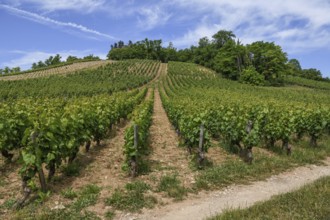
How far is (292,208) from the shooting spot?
6.22 metres

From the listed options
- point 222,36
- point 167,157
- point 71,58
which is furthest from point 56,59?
point 167,157

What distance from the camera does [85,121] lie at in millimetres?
10492

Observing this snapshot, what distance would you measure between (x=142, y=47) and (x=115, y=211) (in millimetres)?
124447

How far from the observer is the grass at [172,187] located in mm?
7395

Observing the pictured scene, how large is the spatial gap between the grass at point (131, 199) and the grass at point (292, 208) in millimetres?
1882

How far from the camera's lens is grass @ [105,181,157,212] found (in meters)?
6.69

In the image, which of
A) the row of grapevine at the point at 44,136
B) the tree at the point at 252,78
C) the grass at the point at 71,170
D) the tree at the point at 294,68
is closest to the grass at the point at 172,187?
the grass at the point at 71,170

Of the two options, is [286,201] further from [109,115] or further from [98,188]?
[109,115]

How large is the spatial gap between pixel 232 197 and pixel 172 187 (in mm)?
1687

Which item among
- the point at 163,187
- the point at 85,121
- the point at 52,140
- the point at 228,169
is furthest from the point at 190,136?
the point at 52,140

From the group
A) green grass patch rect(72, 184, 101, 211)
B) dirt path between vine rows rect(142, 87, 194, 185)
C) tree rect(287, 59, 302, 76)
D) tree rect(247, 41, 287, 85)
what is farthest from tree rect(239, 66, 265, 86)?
green grass patch rect(72, 184, 101, 211)

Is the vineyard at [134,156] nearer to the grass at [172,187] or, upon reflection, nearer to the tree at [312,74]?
the grass at [172,187]

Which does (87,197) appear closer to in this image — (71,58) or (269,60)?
(269,60)

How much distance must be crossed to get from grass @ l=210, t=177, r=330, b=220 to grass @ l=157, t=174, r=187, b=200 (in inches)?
65.6
